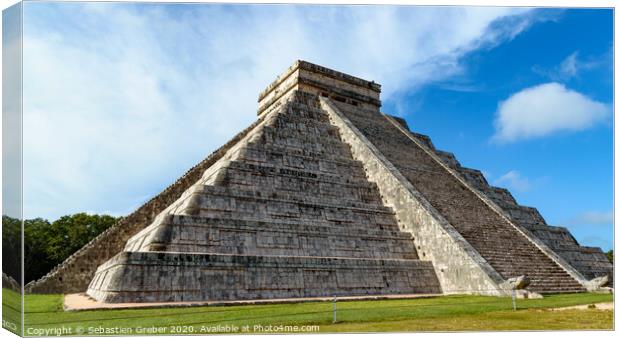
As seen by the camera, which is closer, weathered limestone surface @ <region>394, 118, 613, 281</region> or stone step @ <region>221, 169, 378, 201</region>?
stone step @ <region>221, 169, 378, 201</region>

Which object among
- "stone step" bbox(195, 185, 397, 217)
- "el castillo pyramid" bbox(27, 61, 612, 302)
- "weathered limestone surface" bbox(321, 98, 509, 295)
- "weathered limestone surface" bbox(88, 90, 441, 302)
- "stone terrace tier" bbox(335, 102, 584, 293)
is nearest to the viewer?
"weathered limestone surface" bbox(88, 90, 441, 302)

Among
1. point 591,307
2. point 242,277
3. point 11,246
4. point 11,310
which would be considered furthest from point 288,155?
point 11,310

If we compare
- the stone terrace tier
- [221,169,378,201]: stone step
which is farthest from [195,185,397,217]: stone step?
the stone terrace tier

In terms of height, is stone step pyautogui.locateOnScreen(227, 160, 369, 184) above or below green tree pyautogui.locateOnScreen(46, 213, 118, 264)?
above

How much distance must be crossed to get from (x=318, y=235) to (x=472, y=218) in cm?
653

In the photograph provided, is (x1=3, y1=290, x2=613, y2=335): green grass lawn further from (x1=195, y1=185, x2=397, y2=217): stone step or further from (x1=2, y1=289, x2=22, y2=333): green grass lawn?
(x1=195, y1=185, x2=397, y2=217): stone step

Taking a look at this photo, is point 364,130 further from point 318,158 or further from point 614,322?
point 614,322

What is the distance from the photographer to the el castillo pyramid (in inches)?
482

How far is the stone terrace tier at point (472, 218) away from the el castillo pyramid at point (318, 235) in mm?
69

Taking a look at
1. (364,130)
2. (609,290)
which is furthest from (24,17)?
(364,130)

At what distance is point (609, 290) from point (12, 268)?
14856 millimetres

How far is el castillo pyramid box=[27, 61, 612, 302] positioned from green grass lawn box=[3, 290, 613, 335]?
1.72 meters

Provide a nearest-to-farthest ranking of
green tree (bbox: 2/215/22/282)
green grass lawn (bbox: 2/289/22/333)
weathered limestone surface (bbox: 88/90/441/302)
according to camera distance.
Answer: green grass lawn (bbox: 2/289/22/333) < green tree (bbox: 2/215/22/282) < weathered limestone surface (bbox: 88/90/441/302)

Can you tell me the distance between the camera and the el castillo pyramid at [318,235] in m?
12.2
